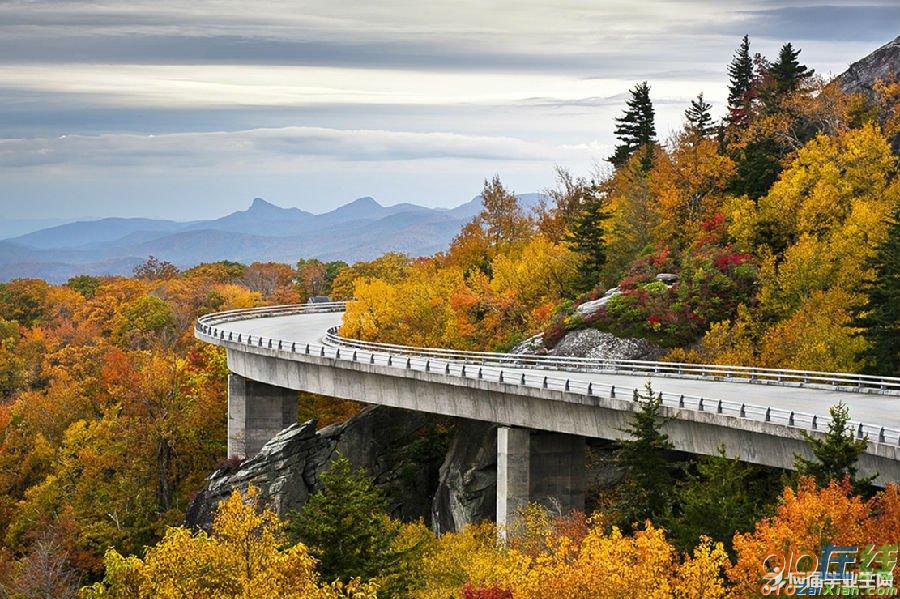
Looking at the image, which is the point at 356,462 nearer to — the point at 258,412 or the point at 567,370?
the point at 567,370

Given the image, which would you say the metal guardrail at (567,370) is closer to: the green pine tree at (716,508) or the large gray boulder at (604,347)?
the large gray boulder at (604,347)

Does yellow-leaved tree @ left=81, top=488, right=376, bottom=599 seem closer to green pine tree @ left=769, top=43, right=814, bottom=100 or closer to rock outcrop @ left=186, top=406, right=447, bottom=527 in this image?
rock outcrop @ left=186, top=406, right=447, bottom=527

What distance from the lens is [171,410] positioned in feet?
282

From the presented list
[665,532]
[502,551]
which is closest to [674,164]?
[502,551]

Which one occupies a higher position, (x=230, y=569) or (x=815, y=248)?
(x=815, y=248)

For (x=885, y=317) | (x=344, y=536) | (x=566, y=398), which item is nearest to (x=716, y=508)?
(x=344, y=536)

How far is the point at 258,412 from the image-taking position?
8419 cm

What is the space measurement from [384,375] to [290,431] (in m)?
8.88

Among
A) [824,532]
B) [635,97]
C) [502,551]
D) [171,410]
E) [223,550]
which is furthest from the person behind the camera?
[635,97]

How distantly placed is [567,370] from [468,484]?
7.58m

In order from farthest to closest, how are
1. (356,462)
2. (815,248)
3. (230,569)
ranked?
(356,462) → (815,248) → (230,569)

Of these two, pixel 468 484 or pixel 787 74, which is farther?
pixel 787 74

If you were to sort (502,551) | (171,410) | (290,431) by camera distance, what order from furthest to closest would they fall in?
(171,410), (290,431), (502,551)

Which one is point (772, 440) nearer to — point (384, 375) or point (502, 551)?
point (502, 551)
